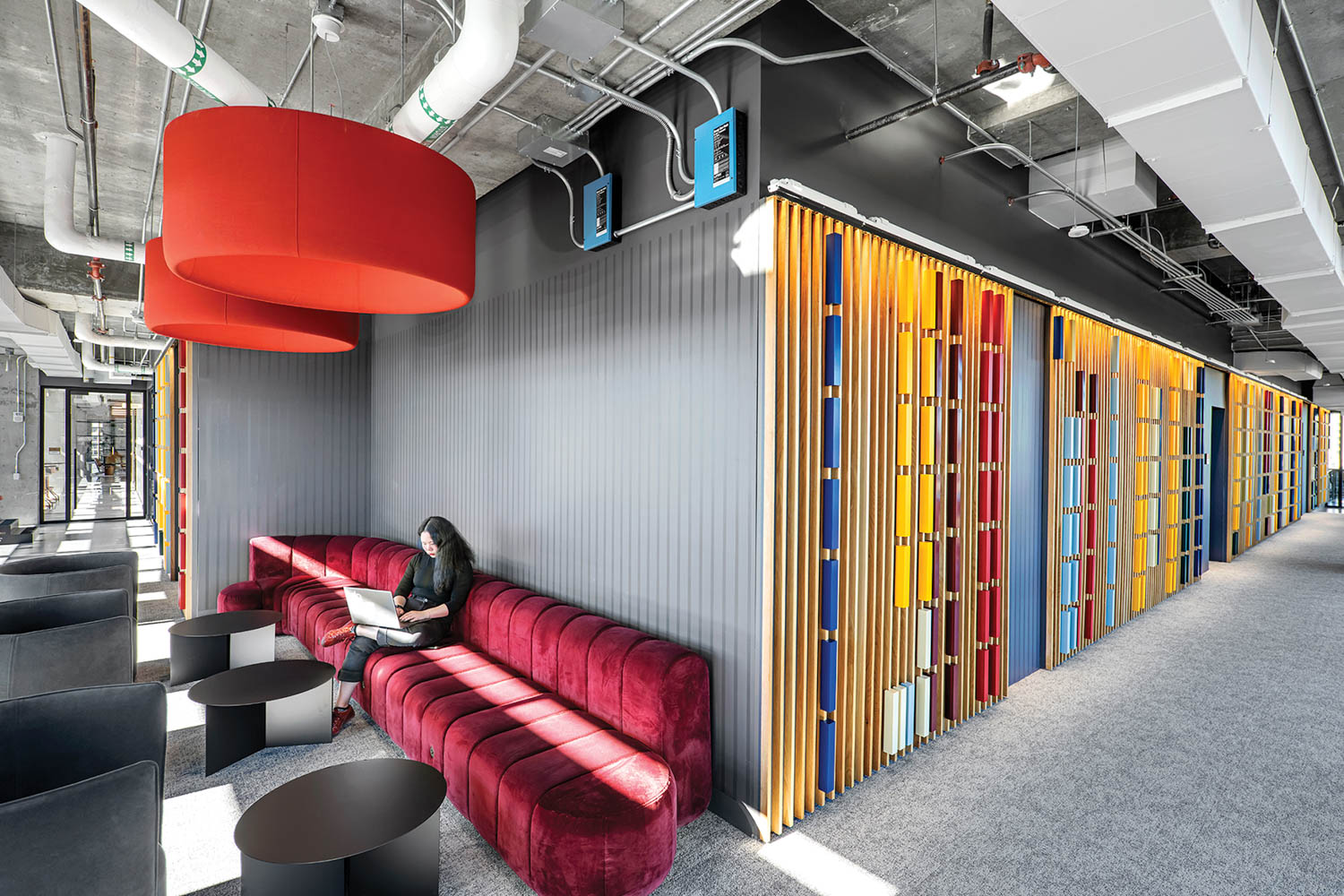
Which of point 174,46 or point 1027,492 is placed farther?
point 1027,492

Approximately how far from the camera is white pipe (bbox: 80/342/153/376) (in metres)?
11.6

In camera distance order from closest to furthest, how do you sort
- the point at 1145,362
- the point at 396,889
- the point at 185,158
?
the point at 185,158 < the point at 396,889 < the point at 1145,362

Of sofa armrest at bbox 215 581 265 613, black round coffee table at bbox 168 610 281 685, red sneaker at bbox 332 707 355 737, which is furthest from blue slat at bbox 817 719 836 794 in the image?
sofa armrest at bbox 215 581 265 613

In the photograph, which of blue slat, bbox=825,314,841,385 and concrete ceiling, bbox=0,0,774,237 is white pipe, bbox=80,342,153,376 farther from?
blue slat, bbox=825,314,841,385

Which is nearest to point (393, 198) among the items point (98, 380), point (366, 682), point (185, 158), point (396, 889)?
point (185, 158)

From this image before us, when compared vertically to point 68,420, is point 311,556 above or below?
below

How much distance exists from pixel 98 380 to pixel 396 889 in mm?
18757

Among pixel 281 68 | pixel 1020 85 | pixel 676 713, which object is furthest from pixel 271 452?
pixel 1020 85

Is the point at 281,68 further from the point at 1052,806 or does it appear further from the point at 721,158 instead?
the point at 1052,806

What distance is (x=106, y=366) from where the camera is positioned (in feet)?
40.6

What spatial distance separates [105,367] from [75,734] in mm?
13646

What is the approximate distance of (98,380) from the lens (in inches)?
610

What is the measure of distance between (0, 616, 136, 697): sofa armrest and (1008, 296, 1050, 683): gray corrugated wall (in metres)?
5.53

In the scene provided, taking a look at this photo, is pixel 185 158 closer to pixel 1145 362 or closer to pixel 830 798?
pixel 830 798
